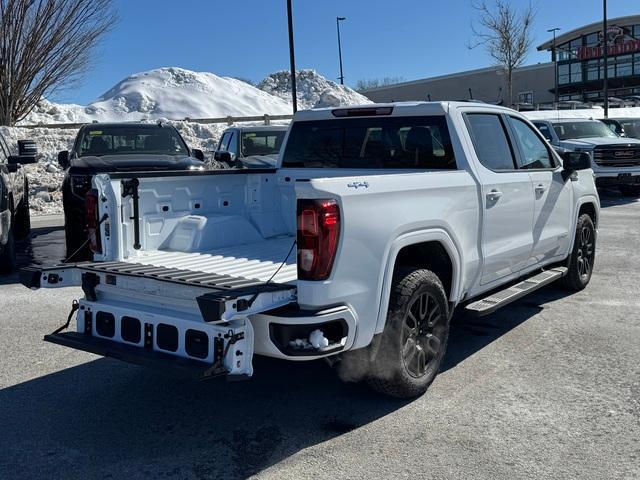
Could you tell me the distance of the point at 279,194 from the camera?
6027mm

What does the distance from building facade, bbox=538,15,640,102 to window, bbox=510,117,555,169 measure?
6047 cm

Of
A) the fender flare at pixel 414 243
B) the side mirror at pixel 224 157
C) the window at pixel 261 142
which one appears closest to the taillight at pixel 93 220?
the fender flare at pixel 414 243

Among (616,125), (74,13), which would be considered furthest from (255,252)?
(74,13)

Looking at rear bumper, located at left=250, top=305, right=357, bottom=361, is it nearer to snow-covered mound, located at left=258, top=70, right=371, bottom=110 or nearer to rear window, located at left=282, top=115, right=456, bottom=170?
rear window, located at left=282, top=115, right=456, bottom=170

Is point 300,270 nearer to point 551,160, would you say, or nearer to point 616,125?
point 551,160

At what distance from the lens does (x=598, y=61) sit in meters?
64.7

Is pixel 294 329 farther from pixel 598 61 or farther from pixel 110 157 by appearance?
pixel 598 61

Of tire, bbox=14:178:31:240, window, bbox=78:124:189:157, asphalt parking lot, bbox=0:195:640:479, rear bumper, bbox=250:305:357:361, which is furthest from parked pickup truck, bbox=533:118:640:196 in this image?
rear bumper, bbox=250:305:357:361

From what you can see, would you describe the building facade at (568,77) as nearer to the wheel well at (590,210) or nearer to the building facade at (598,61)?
the building facade at (598,61)

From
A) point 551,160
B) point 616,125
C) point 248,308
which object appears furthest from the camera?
point 616,125

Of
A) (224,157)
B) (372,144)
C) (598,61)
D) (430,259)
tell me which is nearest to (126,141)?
Result: (224,157)

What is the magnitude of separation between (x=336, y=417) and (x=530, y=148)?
3.35 m

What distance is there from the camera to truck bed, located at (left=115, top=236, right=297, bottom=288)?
410 centimetres

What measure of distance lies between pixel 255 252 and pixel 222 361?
5.10ft
